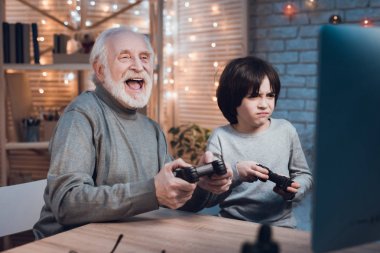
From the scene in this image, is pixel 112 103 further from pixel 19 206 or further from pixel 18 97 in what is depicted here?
pixel 18 97

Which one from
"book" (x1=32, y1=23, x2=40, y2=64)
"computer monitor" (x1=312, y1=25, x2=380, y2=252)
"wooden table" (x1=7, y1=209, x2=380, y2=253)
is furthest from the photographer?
"book" (x1=32, y1=23, x2=40, y2=64)

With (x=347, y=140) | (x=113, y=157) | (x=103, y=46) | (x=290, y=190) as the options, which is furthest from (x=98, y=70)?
(x=347, y=140)

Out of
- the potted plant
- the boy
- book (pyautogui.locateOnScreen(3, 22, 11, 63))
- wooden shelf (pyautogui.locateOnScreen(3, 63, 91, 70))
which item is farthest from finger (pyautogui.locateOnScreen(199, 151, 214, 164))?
the potted plant

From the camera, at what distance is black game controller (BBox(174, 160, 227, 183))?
1225mm

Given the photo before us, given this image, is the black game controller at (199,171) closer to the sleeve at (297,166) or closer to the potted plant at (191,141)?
the sleeve at (297,166)

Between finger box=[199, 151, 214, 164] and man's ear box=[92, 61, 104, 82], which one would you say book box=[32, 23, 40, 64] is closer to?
man's ear box=[92, 61, 104, 82]

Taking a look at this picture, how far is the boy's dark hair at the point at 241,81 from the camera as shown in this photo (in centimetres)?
186

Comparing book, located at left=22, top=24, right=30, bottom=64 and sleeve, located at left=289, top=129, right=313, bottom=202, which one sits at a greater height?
book, located at left=22, top=24, right=30, bottom=64

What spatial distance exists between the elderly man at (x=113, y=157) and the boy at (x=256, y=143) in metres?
0.28

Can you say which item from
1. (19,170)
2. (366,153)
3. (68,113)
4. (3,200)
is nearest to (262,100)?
(68,113)

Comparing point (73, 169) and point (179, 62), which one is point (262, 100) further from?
point (179, 62)

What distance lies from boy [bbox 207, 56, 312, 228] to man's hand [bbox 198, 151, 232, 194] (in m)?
0.33

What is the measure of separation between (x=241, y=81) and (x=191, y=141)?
1.82 m

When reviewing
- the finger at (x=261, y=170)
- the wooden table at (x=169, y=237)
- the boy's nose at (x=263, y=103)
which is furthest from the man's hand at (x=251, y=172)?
the boy's nose at (x=263, y=103)
